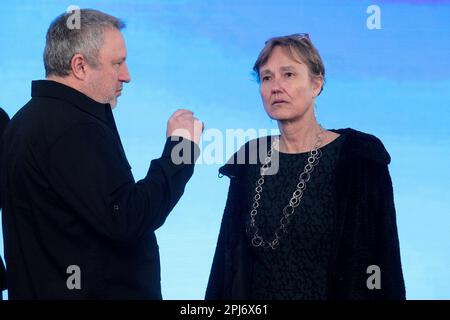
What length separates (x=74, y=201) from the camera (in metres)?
1.65

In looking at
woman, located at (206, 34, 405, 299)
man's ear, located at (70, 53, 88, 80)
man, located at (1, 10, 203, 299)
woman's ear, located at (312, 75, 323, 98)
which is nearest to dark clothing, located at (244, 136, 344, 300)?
woman, located at (206, 34, 405, 299)

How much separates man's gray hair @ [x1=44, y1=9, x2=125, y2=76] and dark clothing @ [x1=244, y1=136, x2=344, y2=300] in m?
0.65

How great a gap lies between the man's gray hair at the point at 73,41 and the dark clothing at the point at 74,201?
59 mm

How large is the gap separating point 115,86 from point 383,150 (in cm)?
77

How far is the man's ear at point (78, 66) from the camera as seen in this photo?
179 centimetres

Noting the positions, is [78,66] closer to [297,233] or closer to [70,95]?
[70,95]

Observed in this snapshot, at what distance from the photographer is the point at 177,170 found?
172 cm

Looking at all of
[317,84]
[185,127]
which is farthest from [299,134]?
[185,127]

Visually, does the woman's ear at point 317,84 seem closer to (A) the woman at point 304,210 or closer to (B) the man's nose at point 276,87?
(A) the woman at point 304,210

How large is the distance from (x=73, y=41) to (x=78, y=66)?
0.21 feet

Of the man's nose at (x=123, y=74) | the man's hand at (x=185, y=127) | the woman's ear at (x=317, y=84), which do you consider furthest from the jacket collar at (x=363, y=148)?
the man's nose at (x=123, y=74)

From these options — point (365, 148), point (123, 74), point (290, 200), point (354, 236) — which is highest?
point (123, 74)
